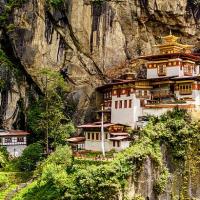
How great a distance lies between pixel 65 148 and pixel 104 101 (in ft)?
38.3

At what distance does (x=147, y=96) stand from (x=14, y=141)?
563 inches

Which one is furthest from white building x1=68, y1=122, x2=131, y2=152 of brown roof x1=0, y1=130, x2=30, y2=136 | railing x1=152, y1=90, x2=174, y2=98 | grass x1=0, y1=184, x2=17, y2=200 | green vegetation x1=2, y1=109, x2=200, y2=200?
grass x1=0, y1=184, x2=17, y2=200

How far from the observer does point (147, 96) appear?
5256 cm

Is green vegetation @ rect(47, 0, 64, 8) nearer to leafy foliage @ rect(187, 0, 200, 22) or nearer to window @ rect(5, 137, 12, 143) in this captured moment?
leafy foliage @ rect(187, 0, 200, 22)

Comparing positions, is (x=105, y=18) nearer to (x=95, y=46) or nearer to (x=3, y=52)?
(x=95, y=46)

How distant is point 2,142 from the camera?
183ft

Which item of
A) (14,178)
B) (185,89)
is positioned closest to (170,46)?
(185,89)

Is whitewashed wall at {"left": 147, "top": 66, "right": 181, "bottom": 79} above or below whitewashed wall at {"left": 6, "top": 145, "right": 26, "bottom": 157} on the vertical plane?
above

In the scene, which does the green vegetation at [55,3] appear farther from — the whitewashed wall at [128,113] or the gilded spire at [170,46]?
the whitewashed wall at [128,113]

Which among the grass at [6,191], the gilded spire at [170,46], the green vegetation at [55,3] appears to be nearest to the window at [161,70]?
the gilded spire at [170,46]

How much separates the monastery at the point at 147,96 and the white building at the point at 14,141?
611 cm

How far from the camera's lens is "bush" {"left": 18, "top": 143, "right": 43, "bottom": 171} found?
5078 centimetres

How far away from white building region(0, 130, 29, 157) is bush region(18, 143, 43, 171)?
15.7 feet

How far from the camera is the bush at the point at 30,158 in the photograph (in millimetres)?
50781
